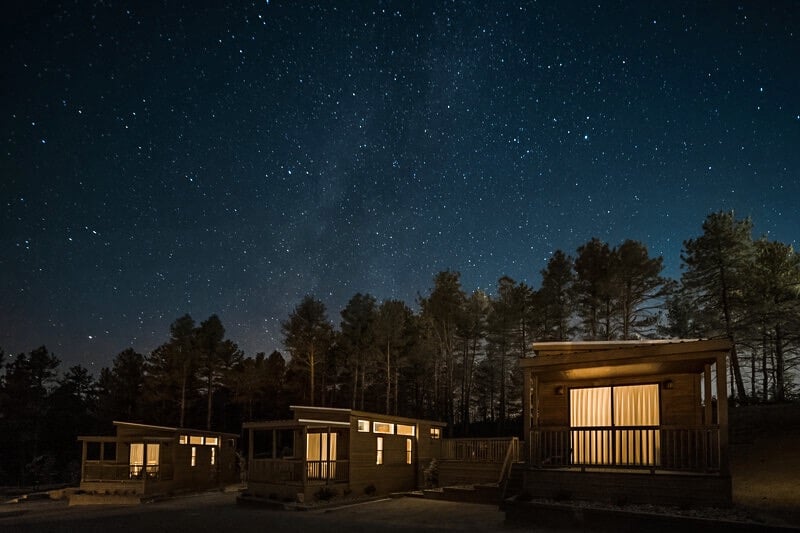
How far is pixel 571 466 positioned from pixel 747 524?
188 inches

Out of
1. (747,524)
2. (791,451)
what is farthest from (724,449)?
(791,451)

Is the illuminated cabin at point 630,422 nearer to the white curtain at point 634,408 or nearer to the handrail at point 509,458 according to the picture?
the white curtain at point 634,408

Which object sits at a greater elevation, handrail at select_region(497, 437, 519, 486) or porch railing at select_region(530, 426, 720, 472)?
porch railing at select_region(530, 426, 720, 472)

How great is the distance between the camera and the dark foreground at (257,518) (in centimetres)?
1545

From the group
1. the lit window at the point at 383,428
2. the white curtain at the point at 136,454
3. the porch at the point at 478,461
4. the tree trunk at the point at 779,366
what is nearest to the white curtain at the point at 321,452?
the lit window at the point at 383,428

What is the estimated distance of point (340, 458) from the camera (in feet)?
78.6

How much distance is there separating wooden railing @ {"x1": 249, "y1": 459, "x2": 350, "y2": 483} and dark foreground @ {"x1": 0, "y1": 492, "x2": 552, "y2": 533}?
4.40ft

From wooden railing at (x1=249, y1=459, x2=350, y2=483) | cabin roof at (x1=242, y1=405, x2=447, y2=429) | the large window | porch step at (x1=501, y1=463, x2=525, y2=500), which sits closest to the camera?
the large window

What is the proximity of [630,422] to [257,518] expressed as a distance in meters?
10.7

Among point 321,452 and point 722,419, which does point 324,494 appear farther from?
point 722,419

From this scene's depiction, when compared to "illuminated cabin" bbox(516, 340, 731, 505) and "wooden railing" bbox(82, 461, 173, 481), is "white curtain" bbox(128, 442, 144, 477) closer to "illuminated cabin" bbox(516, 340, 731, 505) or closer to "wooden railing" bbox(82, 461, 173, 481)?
"wooden railing" bbox(82, 461, 173, 481)

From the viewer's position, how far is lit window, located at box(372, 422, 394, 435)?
80.9 feet

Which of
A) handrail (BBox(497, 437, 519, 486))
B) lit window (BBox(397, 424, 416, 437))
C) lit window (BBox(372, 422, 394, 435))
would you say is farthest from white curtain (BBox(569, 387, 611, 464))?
lit window (BBox(397, 424, 416, 437))

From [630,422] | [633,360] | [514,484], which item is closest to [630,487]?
[633,360]
